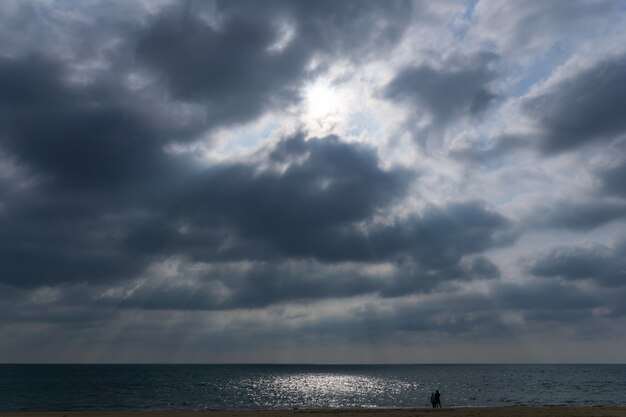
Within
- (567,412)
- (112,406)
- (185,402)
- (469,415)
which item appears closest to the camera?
(469,415)

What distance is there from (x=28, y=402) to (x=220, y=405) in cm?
3243

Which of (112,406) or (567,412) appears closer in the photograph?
(567,412)

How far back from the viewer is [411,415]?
163 ft

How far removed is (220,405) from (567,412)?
4503 centimetres

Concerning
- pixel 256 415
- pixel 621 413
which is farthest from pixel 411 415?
pixel 621 413

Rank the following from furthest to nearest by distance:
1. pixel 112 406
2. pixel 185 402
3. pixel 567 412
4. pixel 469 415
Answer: pixel 185 402 → pixel 112 406 → pixel 567 412 → pixel 469 415

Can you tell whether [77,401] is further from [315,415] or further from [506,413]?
[506,413]

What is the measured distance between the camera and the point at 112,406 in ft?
237

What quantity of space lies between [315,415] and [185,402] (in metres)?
36.7

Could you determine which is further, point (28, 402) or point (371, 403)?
point (28, 402)

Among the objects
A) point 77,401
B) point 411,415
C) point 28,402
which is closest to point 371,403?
point 411,415

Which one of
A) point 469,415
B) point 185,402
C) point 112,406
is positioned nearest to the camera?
point 469,415

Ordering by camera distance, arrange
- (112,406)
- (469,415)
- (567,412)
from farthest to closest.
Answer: (112,406)
(567,412)
(469,415)

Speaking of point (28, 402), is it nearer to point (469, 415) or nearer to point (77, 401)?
point (77, 401)
